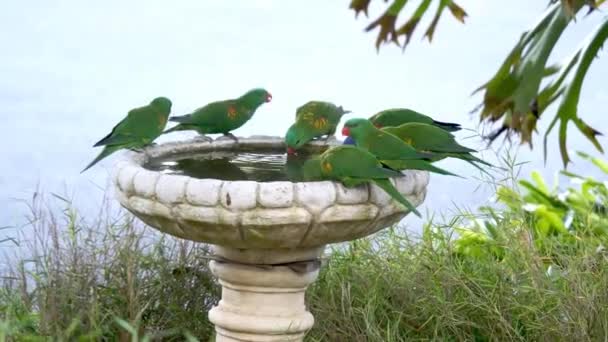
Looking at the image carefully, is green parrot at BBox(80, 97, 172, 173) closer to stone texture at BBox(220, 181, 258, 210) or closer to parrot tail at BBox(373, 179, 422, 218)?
stone texture at BBox(220, 181, 258, 210)

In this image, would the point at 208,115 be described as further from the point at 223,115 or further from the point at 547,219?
the point at 547,219

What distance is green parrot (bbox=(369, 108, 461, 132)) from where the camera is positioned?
2.61m

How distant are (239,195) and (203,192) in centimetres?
9

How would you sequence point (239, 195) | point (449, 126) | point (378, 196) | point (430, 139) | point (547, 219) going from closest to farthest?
point (239, 195) < point (378, 196) < point (430, 139) < point (449, 126) < point (547, 219)

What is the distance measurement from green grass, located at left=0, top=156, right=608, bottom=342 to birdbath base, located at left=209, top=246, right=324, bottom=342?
Result: 0.18m

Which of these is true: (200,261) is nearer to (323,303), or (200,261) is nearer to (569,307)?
(323,303)

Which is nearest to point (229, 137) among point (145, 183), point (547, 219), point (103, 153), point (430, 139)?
point (103, 153)

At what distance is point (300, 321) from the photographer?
8.35ft

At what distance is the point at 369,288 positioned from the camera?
9.56 feet

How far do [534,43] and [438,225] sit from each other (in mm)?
660

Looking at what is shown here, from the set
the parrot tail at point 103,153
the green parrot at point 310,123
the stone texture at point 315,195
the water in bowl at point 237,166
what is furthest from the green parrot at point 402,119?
the parrot tail at point 103,153

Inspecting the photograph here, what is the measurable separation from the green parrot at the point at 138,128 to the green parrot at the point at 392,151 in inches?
21.8

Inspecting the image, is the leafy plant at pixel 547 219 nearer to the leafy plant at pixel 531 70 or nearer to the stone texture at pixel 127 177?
the leafy plant at pixel 531 70

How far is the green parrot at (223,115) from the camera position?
265cm
